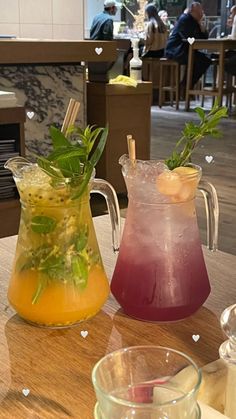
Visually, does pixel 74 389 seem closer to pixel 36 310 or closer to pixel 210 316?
pixel 36 310

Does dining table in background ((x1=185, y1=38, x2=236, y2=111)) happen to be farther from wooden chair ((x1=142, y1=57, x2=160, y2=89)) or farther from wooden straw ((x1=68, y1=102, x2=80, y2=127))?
wooden straw ((x1=68, y1=102, x2=80, y2=127))

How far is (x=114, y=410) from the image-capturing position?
1.47ft

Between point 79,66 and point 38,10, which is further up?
point 38,10

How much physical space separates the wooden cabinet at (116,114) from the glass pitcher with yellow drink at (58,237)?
2.48 m

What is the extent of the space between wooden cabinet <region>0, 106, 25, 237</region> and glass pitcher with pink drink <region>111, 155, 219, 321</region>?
1.88m

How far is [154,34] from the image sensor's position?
7723 mm

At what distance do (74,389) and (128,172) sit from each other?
0.25 m

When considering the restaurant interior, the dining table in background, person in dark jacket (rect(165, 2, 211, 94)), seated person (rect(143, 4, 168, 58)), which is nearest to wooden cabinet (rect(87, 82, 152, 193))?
the restaurant interior

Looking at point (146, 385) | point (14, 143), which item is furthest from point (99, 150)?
point (14, 143)

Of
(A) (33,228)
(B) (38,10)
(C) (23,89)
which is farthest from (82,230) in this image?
(B) (38,10)

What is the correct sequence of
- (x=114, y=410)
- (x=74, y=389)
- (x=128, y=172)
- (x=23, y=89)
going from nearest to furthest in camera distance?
1. (x=114, y=410)
2. (x=74, y=389)
3. (x=128, y=172)
4. (x=23, y=89)

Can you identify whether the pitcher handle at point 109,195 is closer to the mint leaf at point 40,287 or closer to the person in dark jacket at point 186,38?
the mint leaf at point 40,287

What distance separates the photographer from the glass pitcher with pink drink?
0.69 m
